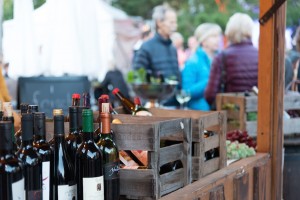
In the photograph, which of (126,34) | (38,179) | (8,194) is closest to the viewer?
(8,194)

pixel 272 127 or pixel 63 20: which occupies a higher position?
pixel 63 20

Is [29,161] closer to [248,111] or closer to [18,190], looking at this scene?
[18,190]

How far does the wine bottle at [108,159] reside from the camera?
1815 mm

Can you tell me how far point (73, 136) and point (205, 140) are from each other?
0.71m

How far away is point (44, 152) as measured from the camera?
1.73 metres

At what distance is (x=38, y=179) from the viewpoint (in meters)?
1.67

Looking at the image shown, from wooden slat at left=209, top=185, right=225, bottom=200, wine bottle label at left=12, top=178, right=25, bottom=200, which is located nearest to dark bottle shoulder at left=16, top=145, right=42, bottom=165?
wine bottle label at left=12, top=178, right=25, bottom=200

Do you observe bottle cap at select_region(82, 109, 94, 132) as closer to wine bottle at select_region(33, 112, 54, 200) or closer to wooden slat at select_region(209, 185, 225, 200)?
wine bottle at select_region(33, 112, 54, 200)

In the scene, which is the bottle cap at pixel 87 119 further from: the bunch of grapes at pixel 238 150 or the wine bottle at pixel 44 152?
the bunch of grapes at pixel 238 150

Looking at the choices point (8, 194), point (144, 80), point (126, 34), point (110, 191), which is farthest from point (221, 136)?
point (126, 34)

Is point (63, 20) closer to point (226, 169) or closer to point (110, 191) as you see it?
point (226, 169)

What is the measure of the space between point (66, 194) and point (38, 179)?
0.41ft

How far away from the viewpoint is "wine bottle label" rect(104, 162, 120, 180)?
182 centimetres

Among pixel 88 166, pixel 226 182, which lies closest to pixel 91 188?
pixel 88 166
